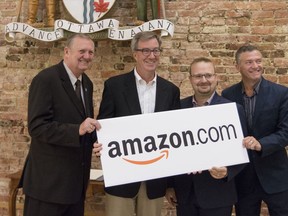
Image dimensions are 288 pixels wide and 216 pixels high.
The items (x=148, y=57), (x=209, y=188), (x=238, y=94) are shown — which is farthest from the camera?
(x=238, y=94)

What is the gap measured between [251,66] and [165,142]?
76 centimetres

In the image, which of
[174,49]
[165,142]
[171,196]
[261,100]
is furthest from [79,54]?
[174,49]


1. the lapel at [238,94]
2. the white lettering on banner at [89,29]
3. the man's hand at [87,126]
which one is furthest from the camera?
the white lettering on banner at [89,29]

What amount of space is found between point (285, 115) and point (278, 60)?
1102mm

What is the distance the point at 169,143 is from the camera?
2.15m

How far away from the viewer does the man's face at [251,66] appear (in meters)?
2.38

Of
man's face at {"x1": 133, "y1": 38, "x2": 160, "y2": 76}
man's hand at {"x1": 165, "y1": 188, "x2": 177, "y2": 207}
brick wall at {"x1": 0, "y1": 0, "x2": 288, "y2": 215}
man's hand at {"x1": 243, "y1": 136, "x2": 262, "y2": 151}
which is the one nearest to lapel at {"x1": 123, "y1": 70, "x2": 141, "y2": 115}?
man's face at {"x1": 133, "y1": 38, "x2": 160, "y2": 76}

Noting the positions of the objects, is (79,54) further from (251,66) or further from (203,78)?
(251,66)

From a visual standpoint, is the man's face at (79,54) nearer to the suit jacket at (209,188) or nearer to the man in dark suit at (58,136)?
the man in dark suit at (58,136)

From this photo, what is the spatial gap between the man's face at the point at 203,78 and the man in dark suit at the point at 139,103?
8.1 inches

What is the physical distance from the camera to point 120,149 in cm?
210

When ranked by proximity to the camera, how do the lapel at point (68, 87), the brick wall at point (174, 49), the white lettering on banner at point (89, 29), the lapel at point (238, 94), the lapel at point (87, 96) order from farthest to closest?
1. the brick wall at point (174, 49)
2. the white lettering on banner at point (89, 29)
3. the lapel at point (238, 94)
4. the lapel at point (87, 96)
5. the lapel at point (68, 87)

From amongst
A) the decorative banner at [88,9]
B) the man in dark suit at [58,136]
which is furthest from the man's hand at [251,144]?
the decorative banner at [88,9]

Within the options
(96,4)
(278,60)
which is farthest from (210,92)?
(96,4)
